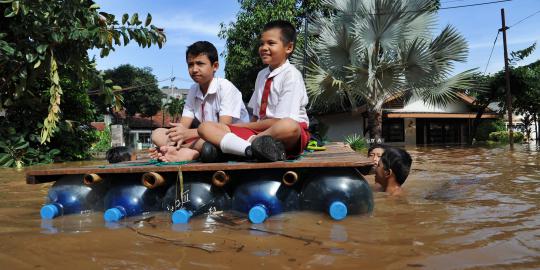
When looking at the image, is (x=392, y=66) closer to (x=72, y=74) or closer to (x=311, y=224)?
(x=72, y=74)

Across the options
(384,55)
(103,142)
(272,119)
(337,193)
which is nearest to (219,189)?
(272,119)

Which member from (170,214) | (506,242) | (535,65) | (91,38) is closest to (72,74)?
(91,38)

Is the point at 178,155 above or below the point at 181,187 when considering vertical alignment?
above

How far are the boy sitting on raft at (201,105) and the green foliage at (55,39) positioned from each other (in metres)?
3.16

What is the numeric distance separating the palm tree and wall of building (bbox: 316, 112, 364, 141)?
29.2ft

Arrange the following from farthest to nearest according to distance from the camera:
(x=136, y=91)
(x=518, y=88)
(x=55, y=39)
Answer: (x=136, y=91)
(x=518, y=88)
(x=55, y=39)

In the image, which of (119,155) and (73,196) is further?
(119,155)

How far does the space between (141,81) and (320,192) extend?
34521 mm

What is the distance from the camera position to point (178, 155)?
3336mm

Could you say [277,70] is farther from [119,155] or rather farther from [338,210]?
[119,155]

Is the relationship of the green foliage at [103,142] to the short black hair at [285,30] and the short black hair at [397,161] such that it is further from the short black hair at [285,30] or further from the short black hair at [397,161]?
the short black hair at [285,30]

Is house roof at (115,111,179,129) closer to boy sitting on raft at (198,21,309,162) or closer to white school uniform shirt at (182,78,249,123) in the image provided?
white school uniform shirt at (182,78,249,123)

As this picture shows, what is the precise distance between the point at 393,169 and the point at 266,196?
1.78m

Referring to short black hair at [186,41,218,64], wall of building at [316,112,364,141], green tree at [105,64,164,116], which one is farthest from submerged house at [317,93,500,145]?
short black hair at [186,41,218,64]
